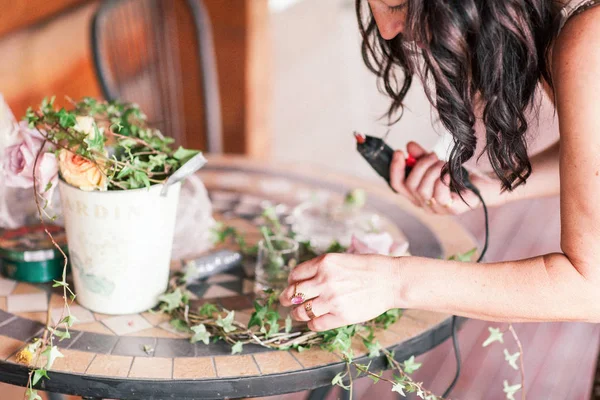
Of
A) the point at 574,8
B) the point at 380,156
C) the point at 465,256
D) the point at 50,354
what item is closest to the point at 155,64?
the point at 380,156

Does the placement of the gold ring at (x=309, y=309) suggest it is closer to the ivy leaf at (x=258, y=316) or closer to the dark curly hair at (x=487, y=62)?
the ivy leaf at (x=258, y=316)

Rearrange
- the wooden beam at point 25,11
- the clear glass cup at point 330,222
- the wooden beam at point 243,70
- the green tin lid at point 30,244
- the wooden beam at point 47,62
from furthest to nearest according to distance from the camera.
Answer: the wooden beam at point 243,70
the wooden beam at point 47,62
the wooden beam at point 25,11
the clear glass cup at point 330,222
the green tin lid at point 30,244

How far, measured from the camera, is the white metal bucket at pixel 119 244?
1.06 m

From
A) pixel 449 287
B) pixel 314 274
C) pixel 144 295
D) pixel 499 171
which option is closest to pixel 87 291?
pixel 144 295

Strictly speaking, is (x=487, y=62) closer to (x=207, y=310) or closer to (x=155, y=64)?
(x=207, y=310)

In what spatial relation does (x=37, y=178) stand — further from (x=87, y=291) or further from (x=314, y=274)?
(x=314, y=274)

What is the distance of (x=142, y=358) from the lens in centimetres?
103

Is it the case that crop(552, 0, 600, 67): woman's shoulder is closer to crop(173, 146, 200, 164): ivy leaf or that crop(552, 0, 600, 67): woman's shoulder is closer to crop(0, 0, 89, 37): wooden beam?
crop(173, 146, 200, 164): ivy leaf

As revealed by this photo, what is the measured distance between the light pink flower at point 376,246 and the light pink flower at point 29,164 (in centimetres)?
51

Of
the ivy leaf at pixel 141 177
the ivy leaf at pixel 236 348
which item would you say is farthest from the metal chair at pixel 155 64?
the ivy leaf at pixel 236 348

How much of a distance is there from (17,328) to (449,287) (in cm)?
67

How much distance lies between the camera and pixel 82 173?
41.0 inches

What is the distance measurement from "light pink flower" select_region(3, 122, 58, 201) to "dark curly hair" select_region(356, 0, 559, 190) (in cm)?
58

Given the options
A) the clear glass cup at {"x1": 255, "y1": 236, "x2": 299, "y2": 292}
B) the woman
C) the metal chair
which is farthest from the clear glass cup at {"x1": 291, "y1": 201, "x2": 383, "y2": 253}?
the metal chair
